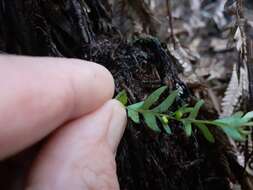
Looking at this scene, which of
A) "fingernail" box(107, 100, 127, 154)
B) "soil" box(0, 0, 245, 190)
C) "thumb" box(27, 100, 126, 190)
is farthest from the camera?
"soil" box(0, 0, 245, 190)

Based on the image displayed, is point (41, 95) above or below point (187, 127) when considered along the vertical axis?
above

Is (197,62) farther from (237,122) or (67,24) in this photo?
(237,122)

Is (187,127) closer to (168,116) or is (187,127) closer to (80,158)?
(168,116)

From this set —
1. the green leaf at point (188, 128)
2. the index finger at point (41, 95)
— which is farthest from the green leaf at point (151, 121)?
the index finger at point (41, 95)

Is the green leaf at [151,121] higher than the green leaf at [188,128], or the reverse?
the green leaf at [151,121]

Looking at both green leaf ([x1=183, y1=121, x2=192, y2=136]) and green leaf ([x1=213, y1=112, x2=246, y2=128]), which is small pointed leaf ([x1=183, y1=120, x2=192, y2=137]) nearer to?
green leaf ([x1=183, y1=121, x2=192, y2=136])

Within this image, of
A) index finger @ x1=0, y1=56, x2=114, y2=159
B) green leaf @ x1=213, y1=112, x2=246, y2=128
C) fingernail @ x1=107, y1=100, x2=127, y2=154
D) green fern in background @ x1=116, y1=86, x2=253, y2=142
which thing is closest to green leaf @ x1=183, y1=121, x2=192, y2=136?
green fern in background @ x1=116, y1=86, x2=253, y2=142

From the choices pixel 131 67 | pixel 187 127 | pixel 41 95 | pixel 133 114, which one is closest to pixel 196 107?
pixel 187 127

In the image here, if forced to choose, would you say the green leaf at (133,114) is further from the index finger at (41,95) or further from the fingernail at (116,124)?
the index finger at (41,95)
